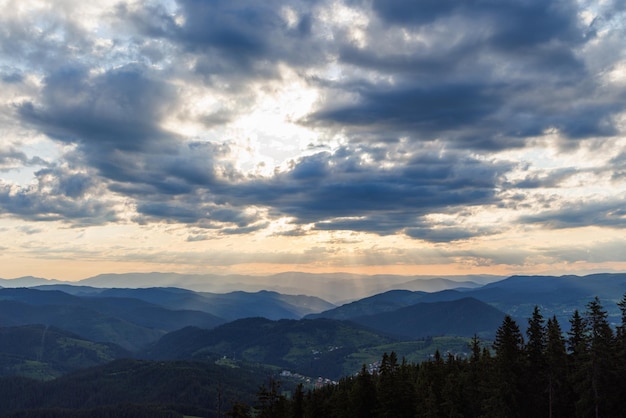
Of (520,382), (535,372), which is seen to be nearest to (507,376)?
(520,382)

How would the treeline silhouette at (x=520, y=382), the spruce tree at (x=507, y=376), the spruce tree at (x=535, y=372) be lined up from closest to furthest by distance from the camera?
the treeline silhouette at (x=520, y=382)
the spruce tree at (x=507, y=376)
the spruce tree at (x=535, y=372)

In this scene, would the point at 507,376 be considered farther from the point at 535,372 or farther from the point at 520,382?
the point at 535,372

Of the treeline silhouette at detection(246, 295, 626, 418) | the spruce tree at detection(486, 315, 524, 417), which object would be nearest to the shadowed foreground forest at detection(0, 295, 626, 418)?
the spruce tree at detection(486, 315, 524, 417)

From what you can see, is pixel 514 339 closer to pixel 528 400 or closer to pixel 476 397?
pixel 528 400

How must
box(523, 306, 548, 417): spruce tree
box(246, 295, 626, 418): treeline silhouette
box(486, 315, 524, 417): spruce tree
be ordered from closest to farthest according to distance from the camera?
box(246, 295, 626, 418): treeline silhouette → box(486, 315, 524, 417): spruce tree → box(523, 306, 548, 417): spruce tree

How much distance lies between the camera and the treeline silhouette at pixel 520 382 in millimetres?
65062

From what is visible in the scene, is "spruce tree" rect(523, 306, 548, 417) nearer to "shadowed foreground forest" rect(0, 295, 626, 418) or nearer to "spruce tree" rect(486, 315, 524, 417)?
"shadowed foreground forest" rect(0, 295, 626, 418)

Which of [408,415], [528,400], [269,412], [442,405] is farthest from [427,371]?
[269,412]

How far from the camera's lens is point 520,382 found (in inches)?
2849

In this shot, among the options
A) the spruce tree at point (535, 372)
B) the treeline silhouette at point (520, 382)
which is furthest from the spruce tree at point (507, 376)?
the spruce tree at point (535, 372)

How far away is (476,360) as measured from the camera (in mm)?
86562

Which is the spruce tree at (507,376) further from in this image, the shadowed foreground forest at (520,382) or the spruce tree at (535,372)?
the spruce tree at (535,372)

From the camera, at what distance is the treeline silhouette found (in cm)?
6506

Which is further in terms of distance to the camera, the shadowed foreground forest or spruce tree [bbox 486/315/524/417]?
spruce tree [bbox 486/315/524/417]
